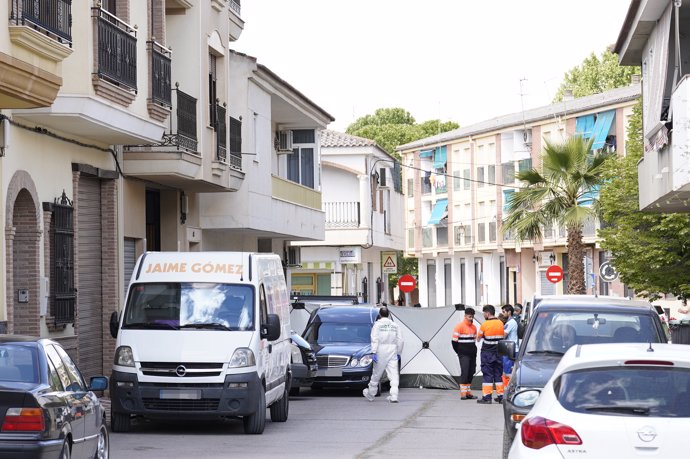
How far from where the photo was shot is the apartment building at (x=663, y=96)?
2092 centimetres

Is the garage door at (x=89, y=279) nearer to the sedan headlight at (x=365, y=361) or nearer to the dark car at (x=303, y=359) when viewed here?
the dark car at (x=303, y=359)

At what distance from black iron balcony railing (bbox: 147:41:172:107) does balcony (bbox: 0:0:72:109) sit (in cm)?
583

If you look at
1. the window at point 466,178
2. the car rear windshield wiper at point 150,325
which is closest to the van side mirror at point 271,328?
the car rear windshield wiper at point 150,325

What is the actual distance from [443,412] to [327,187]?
37534mm

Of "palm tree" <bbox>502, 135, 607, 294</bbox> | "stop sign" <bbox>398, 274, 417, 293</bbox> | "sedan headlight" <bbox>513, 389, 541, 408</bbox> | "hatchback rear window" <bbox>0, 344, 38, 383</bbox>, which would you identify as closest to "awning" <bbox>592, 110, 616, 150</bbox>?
"stop sign" <bbox>398, 274, 417, 293</bbox>

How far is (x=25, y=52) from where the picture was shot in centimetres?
1658

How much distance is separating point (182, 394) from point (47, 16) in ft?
17.3

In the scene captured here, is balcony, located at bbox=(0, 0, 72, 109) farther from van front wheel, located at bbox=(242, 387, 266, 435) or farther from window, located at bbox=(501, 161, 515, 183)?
window, located at bbox=(501, 161, 515, 183)

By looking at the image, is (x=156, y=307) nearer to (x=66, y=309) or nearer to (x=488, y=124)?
(x=66, y=309)

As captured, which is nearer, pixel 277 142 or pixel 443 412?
pixel 443 412

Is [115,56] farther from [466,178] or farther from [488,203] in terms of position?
[466,178]

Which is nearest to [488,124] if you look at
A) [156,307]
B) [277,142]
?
[277,142]

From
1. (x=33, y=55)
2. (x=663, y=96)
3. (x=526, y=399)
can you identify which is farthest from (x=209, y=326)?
(x=663, y=96)

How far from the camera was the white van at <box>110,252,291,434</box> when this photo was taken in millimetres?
17609
